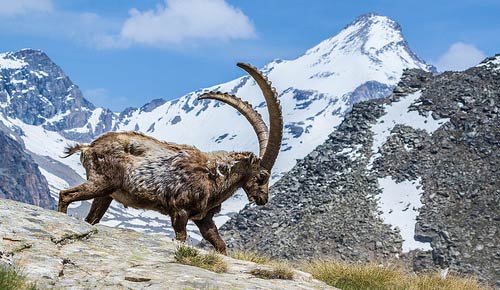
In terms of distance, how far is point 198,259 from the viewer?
364 inches

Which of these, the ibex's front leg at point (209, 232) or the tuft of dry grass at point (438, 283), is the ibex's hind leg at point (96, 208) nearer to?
the ibex's front leg at point (209, 232)

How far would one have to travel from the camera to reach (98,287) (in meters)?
7.77

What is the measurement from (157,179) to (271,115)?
2.41 meters

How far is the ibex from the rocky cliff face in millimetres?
90345

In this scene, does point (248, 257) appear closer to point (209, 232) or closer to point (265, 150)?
point (209, 232)

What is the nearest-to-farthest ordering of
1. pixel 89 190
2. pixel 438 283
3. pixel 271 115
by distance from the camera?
1. pixel 89 190
2. pixel 271 115
3. pixel 438 283

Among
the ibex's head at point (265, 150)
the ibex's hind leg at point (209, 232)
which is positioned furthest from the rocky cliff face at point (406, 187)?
the ibex's hind leg at point (209, 232)

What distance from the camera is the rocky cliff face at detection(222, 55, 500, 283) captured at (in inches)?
4439

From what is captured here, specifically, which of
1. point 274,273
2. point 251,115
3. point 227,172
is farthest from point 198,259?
point 251,115

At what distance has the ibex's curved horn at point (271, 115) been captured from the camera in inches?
475

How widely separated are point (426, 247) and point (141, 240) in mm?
106555

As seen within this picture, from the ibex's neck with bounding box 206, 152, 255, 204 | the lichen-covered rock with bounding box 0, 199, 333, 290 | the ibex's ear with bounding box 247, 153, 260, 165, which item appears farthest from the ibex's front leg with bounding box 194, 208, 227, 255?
the ibex's ear with bounding box 247, 153, 260, 165

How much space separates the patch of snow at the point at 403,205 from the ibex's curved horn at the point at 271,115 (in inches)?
4081

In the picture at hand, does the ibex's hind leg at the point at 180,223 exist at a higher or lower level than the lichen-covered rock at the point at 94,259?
higher
